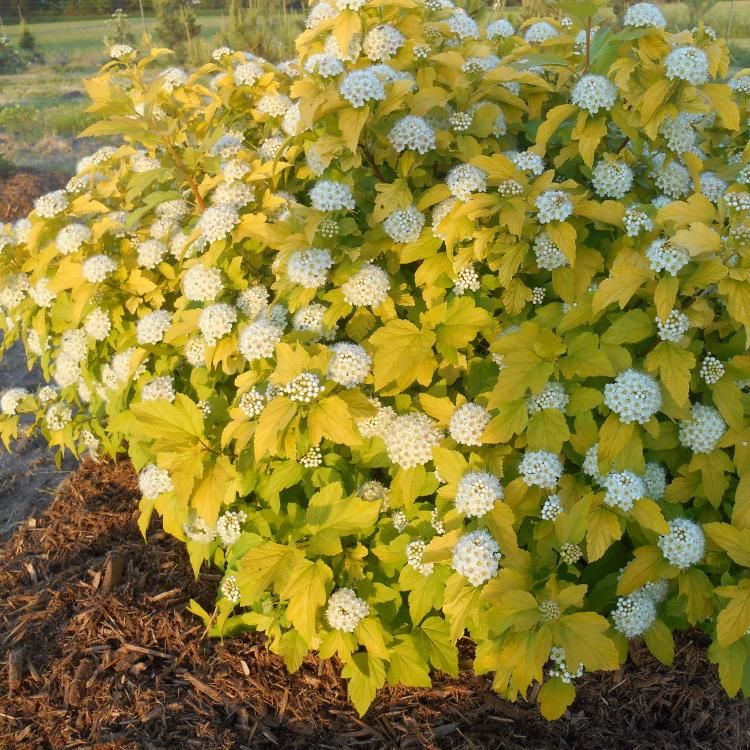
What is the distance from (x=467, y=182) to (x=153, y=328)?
125cm

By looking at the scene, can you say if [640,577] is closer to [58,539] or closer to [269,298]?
[269,298]

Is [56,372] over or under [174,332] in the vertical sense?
under

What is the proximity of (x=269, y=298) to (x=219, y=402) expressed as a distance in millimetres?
468

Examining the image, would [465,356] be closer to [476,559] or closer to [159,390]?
[476,559]

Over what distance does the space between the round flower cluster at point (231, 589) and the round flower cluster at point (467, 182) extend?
4.83 feet

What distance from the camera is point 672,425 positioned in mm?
2170

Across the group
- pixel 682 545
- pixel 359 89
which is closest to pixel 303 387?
pixel 359 89

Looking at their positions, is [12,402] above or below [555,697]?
above

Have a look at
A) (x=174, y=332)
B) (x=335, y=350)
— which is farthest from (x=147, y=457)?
(x=335, y=350)

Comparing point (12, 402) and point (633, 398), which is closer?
point (633, 398)

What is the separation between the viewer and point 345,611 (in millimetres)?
2209

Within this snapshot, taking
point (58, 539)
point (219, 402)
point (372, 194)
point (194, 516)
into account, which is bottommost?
point (58, 539)

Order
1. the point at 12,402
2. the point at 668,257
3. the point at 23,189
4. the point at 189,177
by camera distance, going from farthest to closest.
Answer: the point at 23,189, the point at 12,402, the point at 189,177, the point at 668,257

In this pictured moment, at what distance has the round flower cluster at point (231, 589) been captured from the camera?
100 inches
